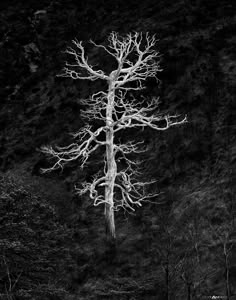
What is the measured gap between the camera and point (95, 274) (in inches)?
720

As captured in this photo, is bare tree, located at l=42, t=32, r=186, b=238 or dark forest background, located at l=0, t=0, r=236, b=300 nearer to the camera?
dark forest background, located at l=0, t=0, r=236, b=300

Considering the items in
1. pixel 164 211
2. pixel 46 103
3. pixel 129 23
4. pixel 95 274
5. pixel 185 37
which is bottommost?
pixel 95 274

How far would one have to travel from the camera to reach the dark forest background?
14398 mm

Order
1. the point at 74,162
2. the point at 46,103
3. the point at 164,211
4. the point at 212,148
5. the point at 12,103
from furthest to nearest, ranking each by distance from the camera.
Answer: the point at 12,103 < the point at 46,103 < the point at 74,162 < the point at 212,148 < the point at 164,211

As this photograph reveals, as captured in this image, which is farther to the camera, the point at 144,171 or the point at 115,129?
the point at 115,129

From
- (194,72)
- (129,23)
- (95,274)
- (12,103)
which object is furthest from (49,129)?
(95,274)

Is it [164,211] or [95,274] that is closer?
[95,274]

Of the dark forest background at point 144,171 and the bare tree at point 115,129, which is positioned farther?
the bare tree at point 115,129

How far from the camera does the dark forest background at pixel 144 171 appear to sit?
567 inches

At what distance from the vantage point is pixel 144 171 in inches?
973

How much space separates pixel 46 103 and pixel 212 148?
1790 centimetres

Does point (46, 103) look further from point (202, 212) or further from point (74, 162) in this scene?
point (202, 212)

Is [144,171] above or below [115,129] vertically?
below

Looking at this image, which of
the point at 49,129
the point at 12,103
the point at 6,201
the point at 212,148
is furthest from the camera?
the point at 12,103
